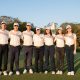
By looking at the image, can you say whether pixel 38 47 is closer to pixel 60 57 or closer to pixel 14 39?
pixel 60 57

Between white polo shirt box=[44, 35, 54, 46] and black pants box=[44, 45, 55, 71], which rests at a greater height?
white polo shirt box=[44, 35, 54, 46]

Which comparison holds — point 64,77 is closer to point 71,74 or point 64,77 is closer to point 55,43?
point 71,74

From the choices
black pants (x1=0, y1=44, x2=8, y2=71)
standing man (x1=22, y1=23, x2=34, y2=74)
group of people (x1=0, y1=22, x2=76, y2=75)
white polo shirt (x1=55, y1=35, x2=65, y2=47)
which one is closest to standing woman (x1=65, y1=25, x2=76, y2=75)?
group of people (x1=0, y1=22, x2=76, y2=75)

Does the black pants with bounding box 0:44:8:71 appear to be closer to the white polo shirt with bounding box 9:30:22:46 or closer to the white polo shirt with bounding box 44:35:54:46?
the white polo shirt with bounding box 9:30:22:46

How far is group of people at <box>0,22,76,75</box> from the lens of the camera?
12.5m

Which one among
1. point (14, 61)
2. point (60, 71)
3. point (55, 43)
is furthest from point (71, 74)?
point (14, 61)

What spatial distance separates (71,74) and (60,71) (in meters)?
0.52

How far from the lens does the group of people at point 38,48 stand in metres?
12.5

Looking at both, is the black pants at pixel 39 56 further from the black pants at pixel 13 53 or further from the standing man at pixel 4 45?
the standing man at pixel 4 45

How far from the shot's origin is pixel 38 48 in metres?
13.0

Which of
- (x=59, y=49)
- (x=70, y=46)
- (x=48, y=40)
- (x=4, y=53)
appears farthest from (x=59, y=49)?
(x=4, y=53)

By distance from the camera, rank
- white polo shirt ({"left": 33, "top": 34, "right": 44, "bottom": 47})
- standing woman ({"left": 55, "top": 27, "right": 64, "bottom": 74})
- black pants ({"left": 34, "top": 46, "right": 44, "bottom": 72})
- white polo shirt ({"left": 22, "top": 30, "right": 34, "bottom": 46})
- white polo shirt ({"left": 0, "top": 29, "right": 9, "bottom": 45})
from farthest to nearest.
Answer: standing woman ({"left": 55, "top": 27, "right": 64, "bottom": 74}), black pants ({"left": 34, "top": 46, "right": 44, "bottom": 72}), white polo shirt ({"left": 33, "top": 34, "right": 44, "bottom": 47}), white polo shirt ({"left": 22, "top": 30, "right": 34, "bottom": 46}), white polo shirt ({"left": 0, "top": 29, "right": 9, "bottom": 45})

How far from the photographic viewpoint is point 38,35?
13031 mm

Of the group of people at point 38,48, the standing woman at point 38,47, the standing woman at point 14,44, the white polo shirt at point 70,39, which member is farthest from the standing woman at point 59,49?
the standing woman at point 14,44
